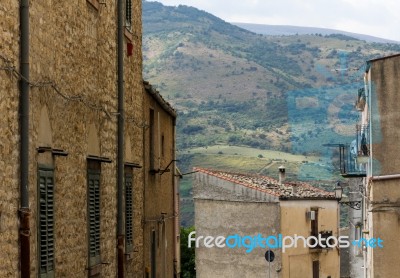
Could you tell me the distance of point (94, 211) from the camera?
16.6 meters

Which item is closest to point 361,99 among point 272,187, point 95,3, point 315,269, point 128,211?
point 272,187

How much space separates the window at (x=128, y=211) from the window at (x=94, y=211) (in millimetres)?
2956

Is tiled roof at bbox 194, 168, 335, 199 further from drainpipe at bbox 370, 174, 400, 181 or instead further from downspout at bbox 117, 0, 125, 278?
downspout at bbox 117, 0, 125, 278

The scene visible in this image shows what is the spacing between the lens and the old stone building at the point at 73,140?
11656 mm

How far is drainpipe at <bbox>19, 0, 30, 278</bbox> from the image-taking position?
1184 centimetres

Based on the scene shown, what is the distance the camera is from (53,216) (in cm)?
1360

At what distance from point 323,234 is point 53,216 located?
35.9 m

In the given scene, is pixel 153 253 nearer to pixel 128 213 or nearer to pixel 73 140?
pixel 128 213

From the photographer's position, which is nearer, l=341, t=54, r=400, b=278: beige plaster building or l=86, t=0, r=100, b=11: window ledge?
l=86, t=0, r=100, b=11: window ledge

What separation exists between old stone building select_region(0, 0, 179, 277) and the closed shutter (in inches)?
0.7

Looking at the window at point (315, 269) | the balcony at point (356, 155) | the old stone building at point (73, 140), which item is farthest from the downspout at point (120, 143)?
the window at point (315, 269)

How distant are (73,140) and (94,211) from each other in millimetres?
1908

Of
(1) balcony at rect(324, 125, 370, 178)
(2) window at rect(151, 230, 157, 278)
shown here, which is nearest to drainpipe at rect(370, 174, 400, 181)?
(1) balcony at rect(324, 125, 370, 178)

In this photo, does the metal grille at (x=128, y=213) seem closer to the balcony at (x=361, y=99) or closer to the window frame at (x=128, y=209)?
the window frame at (x=128, y=209)
